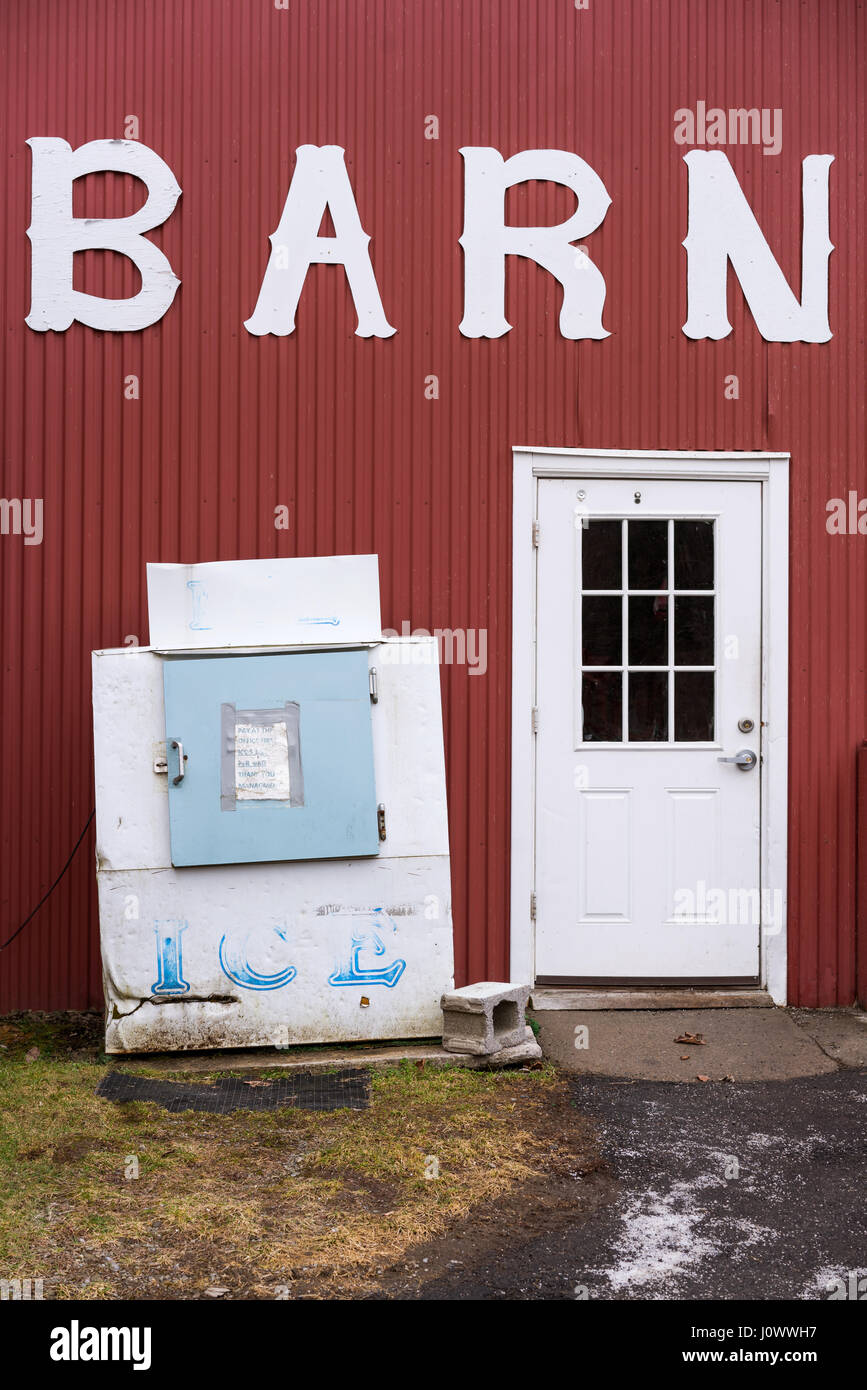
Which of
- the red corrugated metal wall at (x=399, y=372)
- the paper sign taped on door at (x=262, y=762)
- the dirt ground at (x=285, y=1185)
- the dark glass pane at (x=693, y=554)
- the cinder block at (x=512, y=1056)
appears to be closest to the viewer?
the dirt ground at (x=285, y=1185)

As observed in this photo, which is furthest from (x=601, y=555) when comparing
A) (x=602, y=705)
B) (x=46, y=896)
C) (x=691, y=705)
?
(x=46, y=896)

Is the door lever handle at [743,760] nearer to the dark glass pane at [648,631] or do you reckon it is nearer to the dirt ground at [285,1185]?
the dark glass pane at [648,631]

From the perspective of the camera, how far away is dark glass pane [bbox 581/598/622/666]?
5867 millimetres

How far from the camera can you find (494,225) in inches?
230

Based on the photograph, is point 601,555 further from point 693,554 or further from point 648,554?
point 693,554

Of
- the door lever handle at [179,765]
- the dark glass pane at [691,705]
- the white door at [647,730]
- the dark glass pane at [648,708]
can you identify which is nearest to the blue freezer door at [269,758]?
the door lever handle at [179,765]

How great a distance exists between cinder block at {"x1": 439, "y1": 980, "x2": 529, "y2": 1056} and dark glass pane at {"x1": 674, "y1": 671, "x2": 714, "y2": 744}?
1.50m

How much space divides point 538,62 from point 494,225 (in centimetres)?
83

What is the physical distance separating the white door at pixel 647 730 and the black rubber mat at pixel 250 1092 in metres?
1.40

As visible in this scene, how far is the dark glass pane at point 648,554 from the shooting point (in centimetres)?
587

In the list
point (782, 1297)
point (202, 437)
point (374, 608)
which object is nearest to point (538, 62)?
point (202, 437)

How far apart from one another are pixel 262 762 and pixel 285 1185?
5.80 feet

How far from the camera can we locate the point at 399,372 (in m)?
5.82

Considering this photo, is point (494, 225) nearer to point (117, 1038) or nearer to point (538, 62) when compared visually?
point (538, 62)
